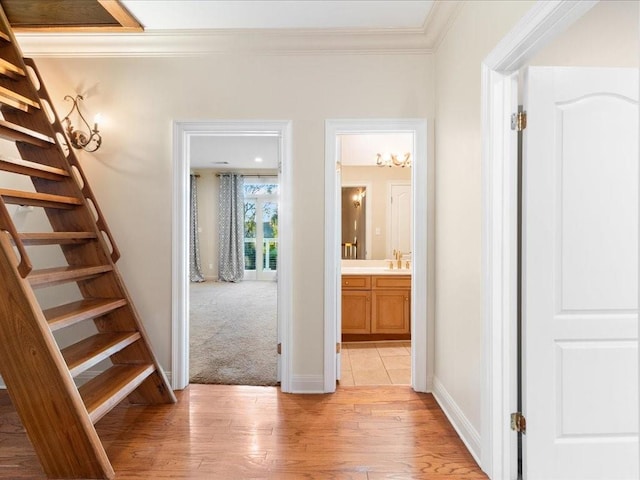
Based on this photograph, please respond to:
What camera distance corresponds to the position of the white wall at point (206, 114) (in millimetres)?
2908

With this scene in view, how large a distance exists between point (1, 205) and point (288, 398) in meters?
2.07

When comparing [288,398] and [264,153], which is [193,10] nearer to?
[288,398]

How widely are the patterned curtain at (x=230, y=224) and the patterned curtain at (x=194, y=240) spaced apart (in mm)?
502

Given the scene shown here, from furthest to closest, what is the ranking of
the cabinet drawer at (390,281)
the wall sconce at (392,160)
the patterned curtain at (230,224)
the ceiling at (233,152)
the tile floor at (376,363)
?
1. the patterned curtain at (230,224)
2. the ceiling at (233,152)
3. the wall sconce at (392,160)
4. the cabinet drawer at (390,281)
5. the tile floor at (376,363)

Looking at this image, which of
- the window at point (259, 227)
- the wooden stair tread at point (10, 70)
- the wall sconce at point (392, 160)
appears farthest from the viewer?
the window at point (259, 227)

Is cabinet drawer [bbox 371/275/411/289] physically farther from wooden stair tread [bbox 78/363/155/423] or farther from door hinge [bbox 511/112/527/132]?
door hinge [bbox 511/112/527/132]

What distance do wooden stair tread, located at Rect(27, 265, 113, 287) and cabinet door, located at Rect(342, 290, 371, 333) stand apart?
2390 mm

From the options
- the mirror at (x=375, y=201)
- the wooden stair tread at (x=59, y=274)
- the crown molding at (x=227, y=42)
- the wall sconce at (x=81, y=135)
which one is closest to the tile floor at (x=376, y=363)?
the mirror at (x=375, y=201)

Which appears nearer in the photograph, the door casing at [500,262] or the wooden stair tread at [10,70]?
the door casing at [500,262]

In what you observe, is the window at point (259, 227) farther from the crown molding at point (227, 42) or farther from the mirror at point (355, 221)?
the crown molding at point (227, 42)

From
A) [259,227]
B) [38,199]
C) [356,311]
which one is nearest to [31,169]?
[38,199]

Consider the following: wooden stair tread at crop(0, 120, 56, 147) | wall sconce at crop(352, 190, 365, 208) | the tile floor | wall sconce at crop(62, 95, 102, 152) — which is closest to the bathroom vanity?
the tile floor

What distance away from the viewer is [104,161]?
9.71 ft

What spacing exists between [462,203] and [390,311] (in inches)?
83.0
